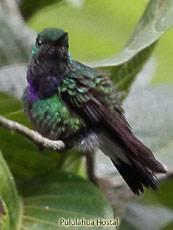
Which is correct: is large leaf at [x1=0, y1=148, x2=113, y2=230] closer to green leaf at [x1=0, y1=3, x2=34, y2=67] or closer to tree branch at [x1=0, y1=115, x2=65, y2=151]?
tree branch at [x1=0, y1=115, x2=65, y2=151]

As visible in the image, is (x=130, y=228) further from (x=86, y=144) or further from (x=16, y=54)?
(x=16, y=54)

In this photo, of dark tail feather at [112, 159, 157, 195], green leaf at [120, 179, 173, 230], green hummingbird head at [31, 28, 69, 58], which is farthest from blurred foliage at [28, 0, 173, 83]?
dark tail feather at [112, 159, 157, 195]

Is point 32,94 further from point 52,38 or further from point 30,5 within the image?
point 30,5

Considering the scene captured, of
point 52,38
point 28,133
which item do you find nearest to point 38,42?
point 52,38

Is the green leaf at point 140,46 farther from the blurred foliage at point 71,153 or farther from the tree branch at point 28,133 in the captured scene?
the tree branch at point 28,133

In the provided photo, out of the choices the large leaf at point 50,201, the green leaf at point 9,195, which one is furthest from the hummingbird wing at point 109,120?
the green leaf at point 9,195

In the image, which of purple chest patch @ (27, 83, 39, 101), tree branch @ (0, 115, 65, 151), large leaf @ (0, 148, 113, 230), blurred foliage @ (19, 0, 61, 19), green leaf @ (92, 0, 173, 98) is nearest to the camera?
tree branch @ (0, 115, 65, 151)

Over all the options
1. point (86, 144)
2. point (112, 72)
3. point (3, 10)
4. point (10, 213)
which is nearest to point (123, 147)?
point (86, 144)
